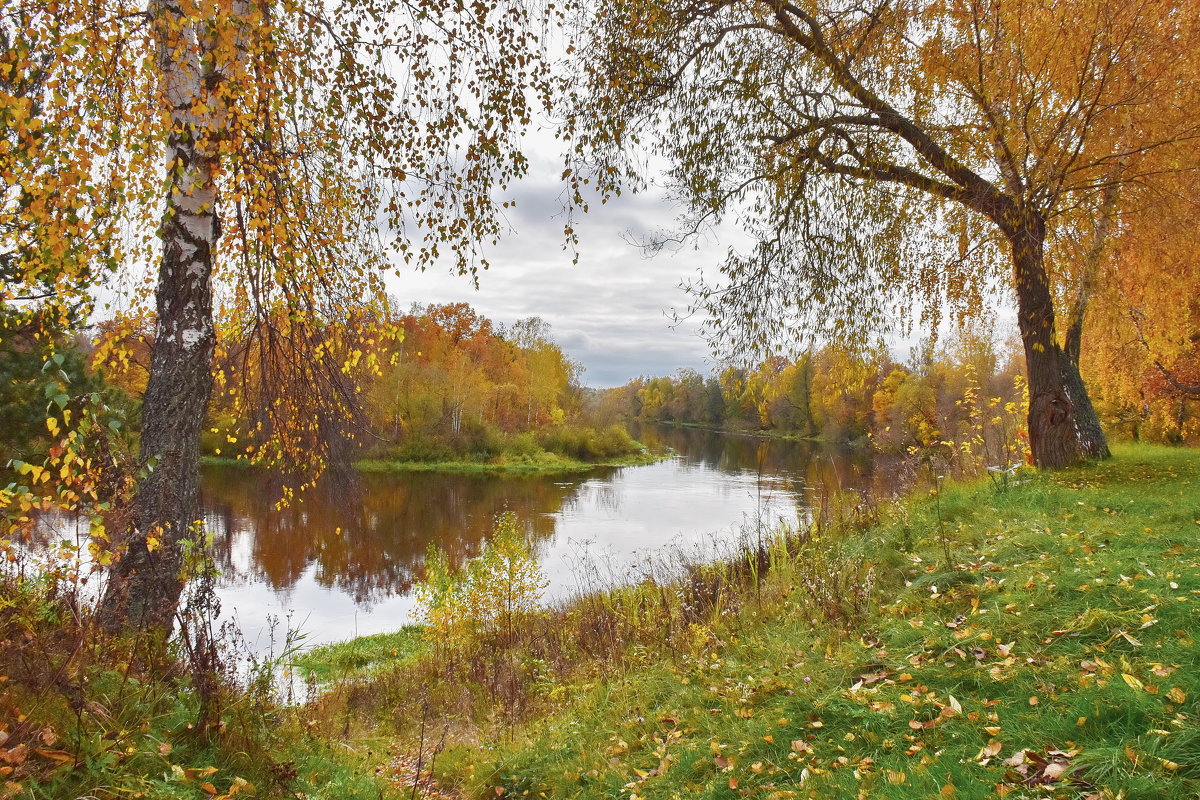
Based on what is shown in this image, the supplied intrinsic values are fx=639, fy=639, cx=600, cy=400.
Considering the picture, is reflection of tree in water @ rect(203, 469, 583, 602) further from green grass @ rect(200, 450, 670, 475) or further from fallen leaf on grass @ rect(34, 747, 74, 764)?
fallen leaf on grass @ rect(34, 747, 74, 764)

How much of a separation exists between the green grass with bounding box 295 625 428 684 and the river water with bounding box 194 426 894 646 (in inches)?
22.0

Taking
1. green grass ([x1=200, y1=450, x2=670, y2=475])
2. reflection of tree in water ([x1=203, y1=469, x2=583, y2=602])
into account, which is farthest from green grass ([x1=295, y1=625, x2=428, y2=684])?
green grass ([x1=200, y1=450, x2=670, y2=475])

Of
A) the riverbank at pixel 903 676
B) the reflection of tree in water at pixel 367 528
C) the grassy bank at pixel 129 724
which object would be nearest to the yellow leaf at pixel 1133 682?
the riverbank at pixel 903 676

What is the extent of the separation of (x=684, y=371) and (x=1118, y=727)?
9910 centimetres

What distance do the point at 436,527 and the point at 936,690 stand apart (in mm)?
19657

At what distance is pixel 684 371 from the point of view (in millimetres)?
100750

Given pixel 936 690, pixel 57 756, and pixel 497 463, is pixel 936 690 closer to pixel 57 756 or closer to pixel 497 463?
pixel 57 756

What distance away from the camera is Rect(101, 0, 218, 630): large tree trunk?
3.53 m

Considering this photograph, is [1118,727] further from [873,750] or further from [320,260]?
[320,260]

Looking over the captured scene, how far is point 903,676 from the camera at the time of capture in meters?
3.45

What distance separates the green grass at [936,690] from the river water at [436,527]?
2.45m

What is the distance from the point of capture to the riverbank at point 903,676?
256 centimetres

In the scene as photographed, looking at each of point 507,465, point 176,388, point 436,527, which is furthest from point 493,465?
point 176,388

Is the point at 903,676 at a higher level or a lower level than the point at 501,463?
higher
